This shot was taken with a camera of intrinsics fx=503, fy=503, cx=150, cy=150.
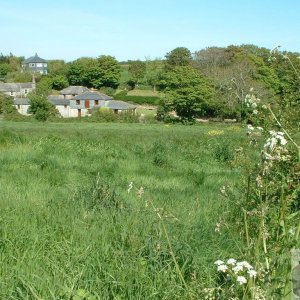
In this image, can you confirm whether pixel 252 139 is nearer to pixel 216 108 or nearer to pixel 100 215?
pixel 100 215

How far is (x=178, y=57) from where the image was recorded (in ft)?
323

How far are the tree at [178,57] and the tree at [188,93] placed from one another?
57.4 feet

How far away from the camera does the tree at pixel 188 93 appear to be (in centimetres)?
7488

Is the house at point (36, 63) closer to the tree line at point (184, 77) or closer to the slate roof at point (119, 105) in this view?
the tree line at point (184, 77)

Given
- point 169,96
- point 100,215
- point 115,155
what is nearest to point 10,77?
point 169,96

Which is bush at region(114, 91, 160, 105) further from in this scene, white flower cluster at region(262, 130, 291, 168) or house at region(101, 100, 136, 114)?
white flower cluster at region(262, 130, 291, 168)

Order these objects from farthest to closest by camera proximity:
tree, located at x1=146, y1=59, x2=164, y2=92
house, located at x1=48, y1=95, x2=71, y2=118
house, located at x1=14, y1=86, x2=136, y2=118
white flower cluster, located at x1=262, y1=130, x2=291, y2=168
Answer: tree, located at x1=146, y1=59, x2=164, y2=92, house, located at x1=48, y1=95, x2=71, y2=118, house, located at x1=14, y1=86, x2=136, y2=118, white flower cluster, located at x1=262, y1=130, x2=291, y2=168

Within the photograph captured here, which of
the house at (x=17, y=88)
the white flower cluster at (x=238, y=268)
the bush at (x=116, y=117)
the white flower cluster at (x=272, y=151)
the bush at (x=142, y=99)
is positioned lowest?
the bush at (x=116, y=117)

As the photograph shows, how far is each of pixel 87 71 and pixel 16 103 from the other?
27468mm

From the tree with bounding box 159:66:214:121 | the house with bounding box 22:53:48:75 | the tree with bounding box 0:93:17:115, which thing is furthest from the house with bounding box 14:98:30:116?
the house with bounding box 22:53:48:75

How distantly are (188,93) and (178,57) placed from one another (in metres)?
25.3

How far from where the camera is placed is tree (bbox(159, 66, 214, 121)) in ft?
246

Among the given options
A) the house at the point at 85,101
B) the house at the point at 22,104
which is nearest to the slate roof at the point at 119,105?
the house at the point at 85,101

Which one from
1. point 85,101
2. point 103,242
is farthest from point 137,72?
Answer: point 103,242
